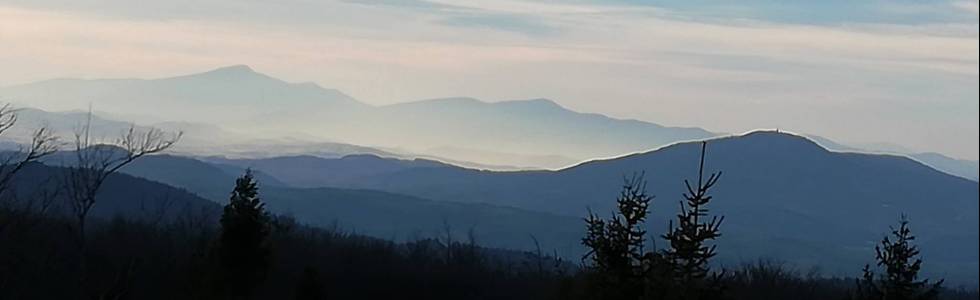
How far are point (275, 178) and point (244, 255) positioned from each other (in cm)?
14872

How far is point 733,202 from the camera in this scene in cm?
15950

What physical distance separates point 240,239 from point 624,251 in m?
14.7

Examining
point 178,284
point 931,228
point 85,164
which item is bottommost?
point 178,284

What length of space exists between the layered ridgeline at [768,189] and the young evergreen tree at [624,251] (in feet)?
354

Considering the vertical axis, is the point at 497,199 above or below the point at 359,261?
above

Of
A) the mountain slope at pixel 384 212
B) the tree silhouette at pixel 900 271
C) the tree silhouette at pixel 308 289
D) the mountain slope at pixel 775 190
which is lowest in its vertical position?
the tree silhouette at pixel 308 289

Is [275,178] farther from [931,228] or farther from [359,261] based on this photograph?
[359,261]

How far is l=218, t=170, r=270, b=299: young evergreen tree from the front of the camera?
97.1 feet

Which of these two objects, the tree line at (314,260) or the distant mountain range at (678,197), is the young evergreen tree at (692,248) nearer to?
the tree line at (314,260)

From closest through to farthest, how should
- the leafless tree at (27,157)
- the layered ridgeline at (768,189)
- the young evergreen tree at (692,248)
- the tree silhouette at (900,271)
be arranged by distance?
the young evergreen tree at (692,248) → the tree silhouette at (900,271) → the leafless tree at (27,157) → the layered ridgeline at (768,189)

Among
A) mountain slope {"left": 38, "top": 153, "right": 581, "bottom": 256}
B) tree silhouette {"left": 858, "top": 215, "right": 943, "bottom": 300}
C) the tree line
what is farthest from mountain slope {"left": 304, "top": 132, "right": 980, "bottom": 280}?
tree silhouette {"left": 858, "top": 215, "right": 943, "bottom": 300}

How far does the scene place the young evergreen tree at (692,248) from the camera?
565 inches

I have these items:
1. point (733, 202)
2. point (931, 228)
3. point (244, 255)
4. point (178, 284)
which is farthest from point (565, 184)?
point (244, 255)

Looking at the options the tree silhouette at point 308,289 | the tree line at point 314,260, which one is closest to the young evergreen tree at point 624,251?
the tree line at point 314,260
